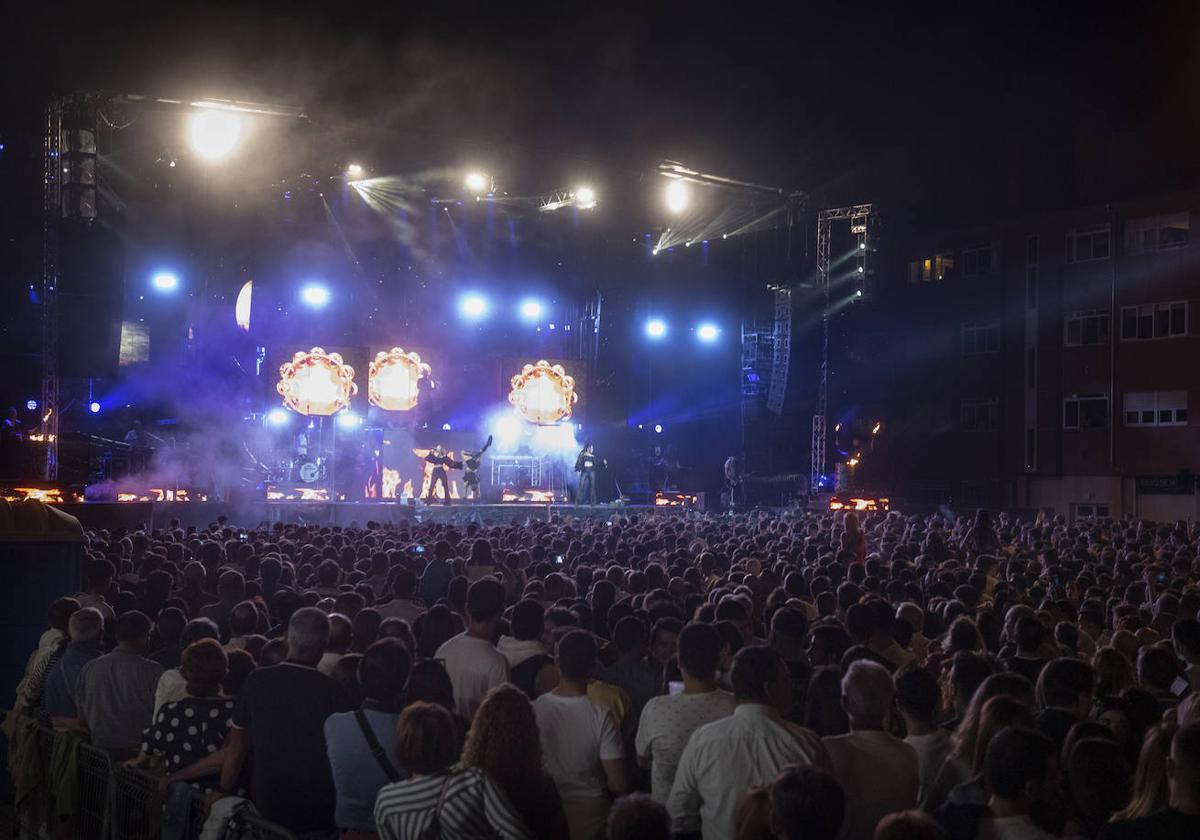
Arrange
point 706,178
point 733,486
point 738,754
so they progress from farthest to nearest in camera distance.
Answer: point 733,486, point 706,178, point 738,754

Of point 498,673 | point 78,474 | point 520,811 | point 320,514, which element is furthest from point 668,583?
point 78,474

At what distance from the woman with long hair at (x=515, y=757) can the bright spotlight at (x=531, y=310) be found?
33.8 meters

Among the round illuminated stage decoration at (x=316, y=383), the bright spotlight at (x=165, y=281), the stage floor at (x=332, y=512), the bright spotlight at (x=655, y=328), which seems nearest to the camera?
the stage floor at (x=332, y=512)

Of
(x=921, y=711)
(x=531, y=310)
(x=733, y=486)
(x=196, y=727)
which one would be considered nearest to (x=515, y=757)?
(x=921, y=711)

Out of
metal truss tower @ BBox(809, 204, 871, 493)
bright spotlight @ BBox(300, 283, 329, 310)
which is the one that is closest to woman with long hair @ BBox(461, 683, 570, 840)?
metal truss tower @ BBox(809, 204, 871, 493)

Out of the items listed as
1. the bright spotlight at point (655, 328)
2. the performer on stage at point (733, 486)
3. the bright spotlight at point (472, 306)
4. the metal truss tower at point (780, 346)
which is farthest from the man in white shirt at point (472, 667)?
the bright spotlight at point (655, 328)

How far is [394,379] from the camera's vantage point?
111 feet

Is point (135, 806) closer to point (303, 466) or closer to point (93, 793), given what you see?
point (93, 793)

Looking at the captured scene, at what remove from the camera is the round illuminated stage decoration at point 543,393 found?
34781mm

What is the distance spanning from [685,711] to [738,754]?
2.61 feet

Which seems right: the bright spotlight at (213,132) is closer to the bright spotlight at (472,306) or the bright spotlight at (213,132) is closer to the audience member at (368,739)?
the bright spotlight at (472,306)

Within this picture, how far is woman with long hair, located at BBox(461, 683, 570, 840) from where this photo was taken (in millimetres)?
4094

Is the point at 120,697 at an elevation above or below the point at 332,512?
below

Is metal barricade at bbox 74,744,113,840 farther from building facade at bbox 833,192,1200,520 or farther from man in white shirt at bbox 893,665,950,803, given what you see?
building facade at bbox 833,192,1200,520
